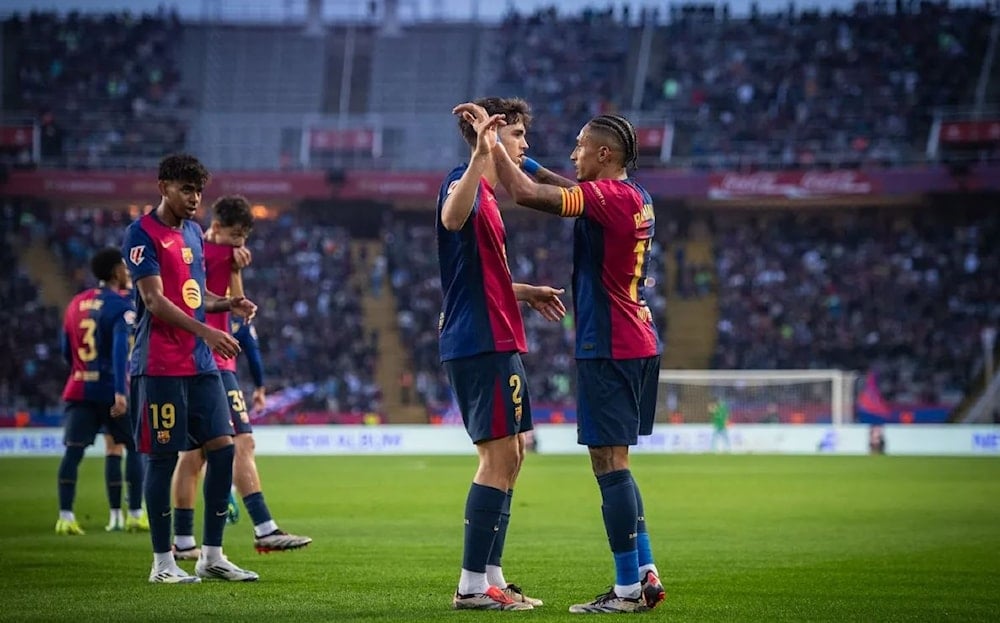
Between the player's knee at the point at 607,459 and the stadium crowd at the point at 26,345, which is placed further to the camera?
the stadium crowd at the point at 26,345

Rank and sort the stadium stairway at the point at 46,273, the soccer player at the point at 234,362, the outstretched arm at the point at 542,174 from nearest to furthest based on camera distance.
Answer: the outstretched arm at the point at 542,174 → the soccer player at the point at 234,362 → the stadium stairway at the point at 46,273

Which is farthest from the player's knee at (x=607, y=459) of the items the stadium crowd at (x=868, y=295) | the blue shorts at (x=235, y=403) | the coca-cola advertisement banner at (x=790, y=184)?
the coca-cola advertisement banner at (x=790, y=184)

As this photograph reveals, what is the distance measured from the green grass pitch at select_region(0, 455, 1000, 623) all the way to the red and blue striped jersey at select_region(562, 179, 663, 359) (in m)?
1.45

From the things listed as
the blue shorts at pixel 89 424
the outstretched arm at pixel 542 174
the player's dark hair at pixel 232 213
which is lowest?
the blue shorts at pixel 89 424

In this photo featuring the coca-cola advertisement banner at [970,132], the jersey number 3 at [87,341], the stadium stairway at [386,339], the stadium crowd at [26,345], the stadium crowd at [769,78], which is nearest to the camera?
the jersey number 3 at [87,341]

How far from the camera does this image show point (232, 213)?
1034 centimetres

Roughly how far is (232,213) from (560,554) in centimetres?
377

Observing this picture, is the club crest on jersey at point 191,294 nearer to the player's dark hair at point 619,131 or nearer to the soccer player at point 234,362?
the soccer player at point 234,362

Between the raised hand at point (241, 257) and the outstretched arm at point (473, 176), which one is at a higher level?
the outstretched arm at point (473, 176)

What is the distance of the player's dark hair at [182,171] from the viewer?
28.1 feet

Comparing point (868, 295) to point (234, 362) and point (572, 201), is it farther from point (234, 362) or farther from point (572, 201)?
point (572, 201)

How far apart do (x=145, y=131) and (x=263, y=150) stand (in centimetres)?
417

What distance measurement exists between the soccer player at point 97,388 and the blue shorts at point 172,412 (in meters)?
4.34

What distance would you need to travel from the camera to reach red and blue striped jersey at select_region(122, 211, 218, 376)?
27.9 ft
